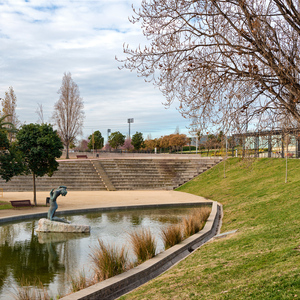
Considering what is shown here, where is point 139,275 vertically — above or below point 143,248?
below

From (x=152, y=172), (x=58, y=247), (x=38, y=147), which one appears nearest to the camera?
(x=58, y=247)

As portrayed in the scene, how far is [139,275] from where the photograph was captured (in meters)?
7.54

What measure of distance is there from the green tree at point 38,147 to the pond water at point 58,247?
471 centimetres

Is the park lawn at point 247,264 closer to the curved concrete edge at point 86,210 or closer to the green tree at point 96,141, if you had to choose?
the curved concrete edge at point 86,210

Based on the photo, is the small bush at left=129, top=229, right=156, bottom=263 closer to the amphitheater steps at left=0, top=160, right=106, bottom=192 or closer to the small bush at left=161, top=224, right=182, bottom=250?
the small bush at left=161, top=224, right=182, bottom=250

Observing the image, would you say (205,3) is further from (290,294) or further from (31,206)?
(31,206)

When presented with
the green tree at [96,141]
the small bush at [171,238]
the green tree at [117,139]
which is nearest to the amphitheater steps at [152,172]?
the small bush at [171,238]

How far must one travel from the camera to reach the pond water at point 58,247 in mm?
8280

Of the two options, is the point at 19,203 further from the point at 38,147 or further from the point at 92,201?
the point at 92,201

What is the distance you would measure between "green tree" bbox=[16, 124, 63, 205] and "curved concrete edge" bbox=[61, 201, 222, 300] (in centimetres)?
1206

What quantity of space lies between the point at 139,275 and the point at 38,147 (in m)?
14.5

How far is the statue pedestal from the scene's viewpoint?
13.7 m

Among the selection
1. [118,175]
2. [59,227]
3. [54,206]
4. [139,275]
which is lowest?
[59,227]

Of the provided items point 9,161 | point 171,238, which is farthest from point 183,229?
point 9,161
